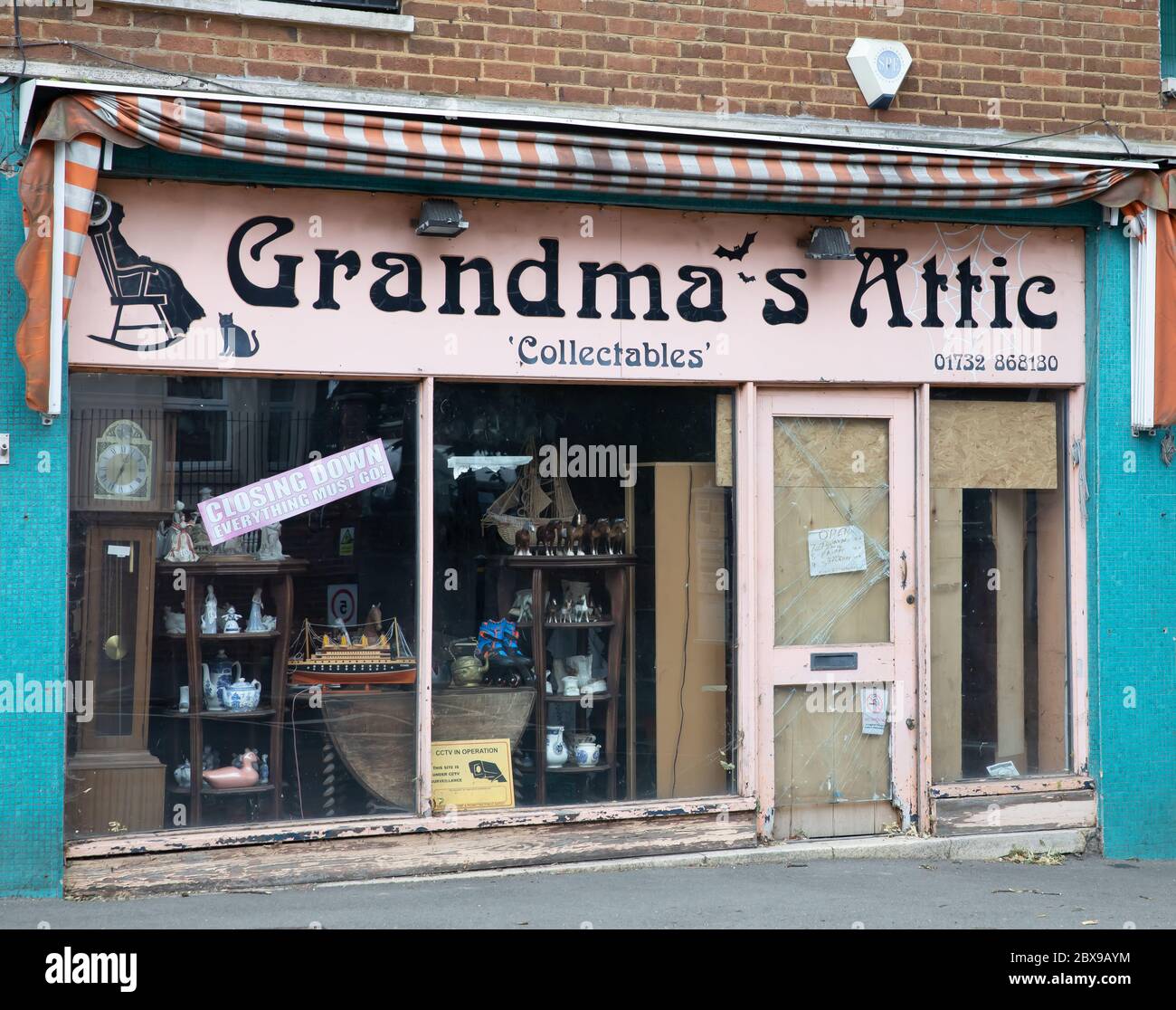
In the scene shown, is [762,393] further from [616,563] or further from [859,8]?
[859,8]

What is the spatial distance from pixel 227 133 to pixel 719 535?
3305 millimetres

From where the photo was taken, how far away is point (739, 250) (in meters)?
7.35

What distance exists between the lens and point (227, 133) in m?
6.12

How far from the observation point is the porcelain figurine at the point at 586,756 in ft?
24.0

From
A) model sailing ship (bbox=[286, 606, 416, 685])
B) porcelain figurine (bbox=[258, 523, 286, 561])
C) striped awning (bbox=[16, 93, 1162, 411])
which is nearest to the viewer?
striped awning (bbox=[16, 93, 1162, 411])

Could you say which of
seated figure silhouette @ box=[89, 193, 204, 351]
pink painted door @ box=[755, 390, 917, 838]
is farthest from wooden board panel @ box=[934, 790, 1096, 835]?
seated figure silhouette @ box=[89, 193, 204, 351]

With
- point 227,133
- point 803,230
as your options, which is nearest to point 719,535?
point 803,230

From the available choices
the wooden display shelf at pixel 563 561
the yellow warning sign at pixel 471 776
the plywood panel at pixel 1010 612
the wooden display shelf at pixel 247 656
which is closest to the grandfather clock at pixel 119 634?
the wooden display shelf at pixel 247 656

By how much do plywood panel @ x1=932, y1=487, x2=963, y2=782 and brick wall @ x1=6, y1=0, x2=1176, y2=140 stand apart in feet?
7.28

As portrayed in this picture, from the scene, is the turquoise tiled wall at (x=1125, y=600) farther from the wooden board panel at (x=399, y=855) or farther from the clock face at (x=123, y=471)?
the clock face at (x=123, y=471)

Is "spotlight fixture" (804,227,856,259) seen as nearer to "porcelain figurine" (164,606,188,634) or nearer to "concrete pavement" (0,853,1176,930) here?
"concrete pavement" (0,853,1176,930)

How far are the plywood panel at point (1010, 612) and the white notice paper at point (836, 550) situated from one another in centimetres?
90

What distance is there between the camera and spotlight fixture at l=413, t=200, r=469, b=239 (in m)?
6.66

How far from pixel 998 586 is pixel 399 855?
3.78m
